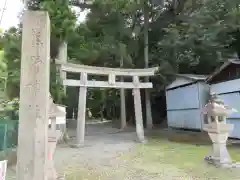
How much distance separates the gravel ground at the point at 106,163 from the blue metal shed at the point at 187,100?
14.0 feet

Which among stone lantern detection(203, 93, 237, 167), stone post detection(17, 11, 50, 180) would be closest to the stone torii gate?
stone lantern detection(203, 93, 237, 167)

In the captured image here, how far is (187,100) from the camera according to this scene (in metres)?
14.4

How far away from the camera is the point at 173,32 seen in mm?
14938

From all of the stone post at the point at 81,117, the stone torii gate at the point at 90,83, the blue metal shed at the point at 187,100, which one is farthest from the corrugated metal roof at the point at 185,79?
the stone post at the point at 81,117

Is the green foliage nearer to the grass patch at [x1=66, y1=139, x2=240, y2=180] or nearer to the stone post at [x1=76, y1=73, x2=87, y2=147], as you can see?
the stone post at [x1=76, y1=73, x2=87, y2=147]

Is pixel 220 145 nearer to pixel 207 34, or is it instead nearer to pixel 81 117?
pixel 81 117

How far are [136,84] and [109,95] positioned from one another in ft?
31.6

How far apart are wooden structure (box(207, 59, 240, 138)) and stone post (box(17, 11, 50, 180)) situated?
30.2 feet

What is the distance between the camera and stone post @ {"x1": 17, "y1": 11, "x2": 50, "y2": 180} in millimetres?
3469

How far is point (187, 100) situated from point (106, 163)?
8.15 meters

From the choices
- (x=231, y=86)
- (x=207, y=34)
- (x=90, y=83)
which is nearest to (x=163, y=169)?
(x=90, y=83)

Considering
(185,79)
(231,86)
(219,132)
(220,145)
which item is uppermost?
(185,79)

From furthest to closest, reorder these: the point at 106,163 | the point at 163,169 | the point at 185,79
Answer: the point at 185,79 → the point at 106,163 → the point at 163,169

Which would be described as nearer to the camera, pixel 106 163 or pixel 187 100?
pixel 106 163
